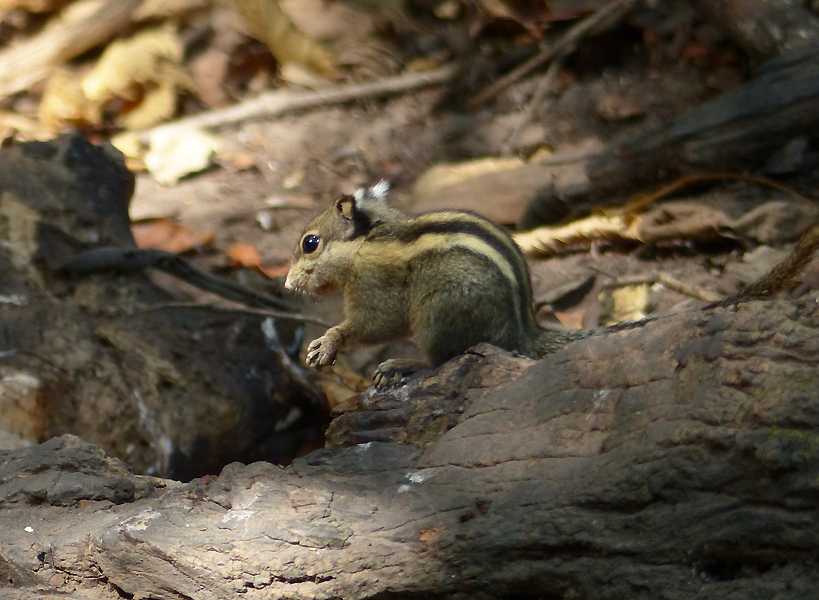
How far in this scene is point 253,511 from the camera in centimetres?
240

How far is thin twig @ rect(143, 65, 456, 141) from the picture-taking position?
24.5 feet

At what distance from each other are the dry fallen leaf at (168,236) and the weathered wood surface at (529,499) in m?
3.07

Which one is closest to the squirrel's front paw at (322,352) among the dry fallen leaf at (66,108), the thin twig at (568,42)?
the thin twig at (568,42)

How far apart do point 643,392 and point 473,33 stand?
5.91 m

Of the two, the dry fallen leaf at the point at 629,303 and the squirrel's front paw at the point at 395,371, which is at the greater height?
the dry fallen leaf at the point at 629,303

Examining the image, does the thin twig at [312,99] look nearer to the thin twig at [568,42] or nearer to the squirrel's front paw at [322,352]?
the thin twig at [568,42]

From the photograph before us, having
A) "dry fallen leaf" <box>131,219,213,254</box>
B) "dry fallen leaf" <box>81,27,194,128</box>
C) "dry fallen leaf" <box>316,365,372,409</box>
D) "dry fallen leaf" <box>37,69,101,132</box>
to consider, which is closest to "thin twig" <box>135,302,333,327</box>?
"dry fallen leaf" <box>316,365,372,409</box>

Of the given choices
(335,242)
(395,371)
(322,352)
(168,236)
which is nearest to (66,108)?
(168,236)

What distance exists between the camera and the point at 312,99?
24.8ft

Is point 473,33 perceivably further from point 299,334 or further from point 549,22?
point 299,334

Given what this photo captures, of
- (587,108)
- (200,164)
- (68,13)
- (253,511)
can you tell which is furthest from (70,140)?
(68,13)

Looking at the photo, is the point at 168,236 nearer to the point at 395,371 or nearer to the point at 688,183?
the point at 395,371

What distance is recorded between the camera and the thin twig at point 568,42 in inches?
260

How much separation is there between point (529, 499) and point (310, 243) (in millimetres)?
1929
